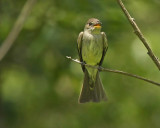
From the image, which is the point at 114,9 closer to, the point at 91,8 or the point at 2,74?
the point at 91,8

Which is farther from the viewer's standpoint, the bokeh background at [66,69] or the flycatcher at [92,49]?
the bokeh background at [66,69]

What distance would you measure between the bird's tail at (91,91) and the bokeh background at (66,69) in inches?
24.9

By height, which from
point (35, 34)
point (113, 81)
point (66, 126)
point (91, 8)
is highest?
point (91, 8)

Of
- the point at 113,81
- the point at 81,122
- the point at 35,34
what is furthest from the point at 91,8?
the point at 81,122

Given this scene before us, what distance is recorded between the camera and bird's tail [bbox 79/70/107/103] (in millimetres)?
4558

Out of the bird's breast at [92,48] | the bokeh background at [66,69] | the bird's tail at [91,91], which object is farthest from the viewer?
the bokeh background at [66,69]

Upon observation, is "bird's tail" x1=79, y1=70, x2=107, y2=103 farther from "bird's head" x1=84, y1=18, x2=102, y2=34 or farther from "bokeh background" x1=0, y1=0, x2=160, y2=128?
"bokeh background" x1=0, y1=0, x2=160, y2=128

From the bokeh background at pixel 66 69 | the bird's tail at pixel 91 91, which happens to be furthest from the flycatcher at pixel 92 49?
the bokeh background at pixel 66 69

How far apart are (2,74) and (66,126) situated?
3.48 feet

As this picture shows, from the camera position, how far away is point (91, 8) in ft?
17.0

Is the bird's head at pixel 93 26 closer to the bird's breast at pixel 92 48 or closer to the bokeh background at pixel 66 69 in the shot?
the bird's breast at pixel 92 48

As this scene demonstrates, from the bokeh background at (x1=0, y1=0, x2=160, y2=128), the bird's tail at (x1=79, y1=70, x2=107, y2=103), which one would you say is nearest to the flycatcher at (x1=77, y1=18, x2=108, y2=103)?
the bird's tail at (x1=79, y1=70, x2=107, y2=103)

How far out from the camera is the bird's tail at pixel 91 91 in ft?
15.0

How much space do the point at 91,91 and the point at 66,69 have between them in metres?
1.07
